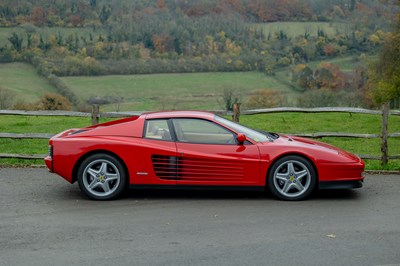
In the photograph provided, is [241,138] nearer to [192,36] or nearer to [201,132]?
[201,132]

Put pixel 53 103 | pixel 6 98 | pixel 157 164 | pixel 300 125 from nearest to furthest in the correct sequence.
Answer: pixel 157 164
pixel 300 125
pixel 53 103
pixel 6 98

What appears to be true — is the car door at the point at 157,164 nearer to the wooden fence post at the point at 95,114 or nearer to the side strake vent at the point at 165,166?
the side strake vent at the point at 165,166

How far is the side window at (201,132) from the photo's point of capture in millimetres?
9953

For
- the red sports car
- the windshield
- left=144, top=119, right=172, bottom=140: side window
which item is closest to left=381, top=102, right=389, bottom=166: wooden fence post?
the red sports car

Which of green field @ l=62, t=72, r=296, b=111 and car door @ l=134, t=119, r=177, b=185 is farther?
green field @ l=62, t=72, r=296, b=111

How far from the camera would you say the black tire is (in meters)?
9.80

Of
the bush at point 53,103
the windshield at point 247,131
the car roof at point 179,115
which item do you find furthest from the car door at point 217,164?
the bush at point 53,103

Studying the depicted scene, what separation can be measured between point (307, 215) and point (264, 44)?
60.8m

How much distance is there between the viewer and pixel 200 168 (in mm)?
9805

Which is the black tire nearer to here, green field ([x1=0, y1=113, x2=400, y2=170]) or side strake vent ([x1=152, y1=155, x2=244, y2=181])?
side strake vent ([x1=152, y1=155, x2=244, y2=181])

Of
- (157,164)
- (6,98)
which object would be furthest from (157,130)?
(6,98)

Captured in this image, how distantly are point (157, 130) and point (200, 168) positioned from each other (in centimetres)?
84

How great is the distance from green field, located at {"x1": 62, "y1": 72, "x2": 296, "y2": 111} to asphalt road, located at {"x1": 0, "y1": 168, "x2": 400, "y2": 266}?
3847cm

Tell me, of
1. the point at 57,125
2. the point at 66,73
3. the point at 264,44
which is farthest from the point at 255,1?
the point at 57,125
